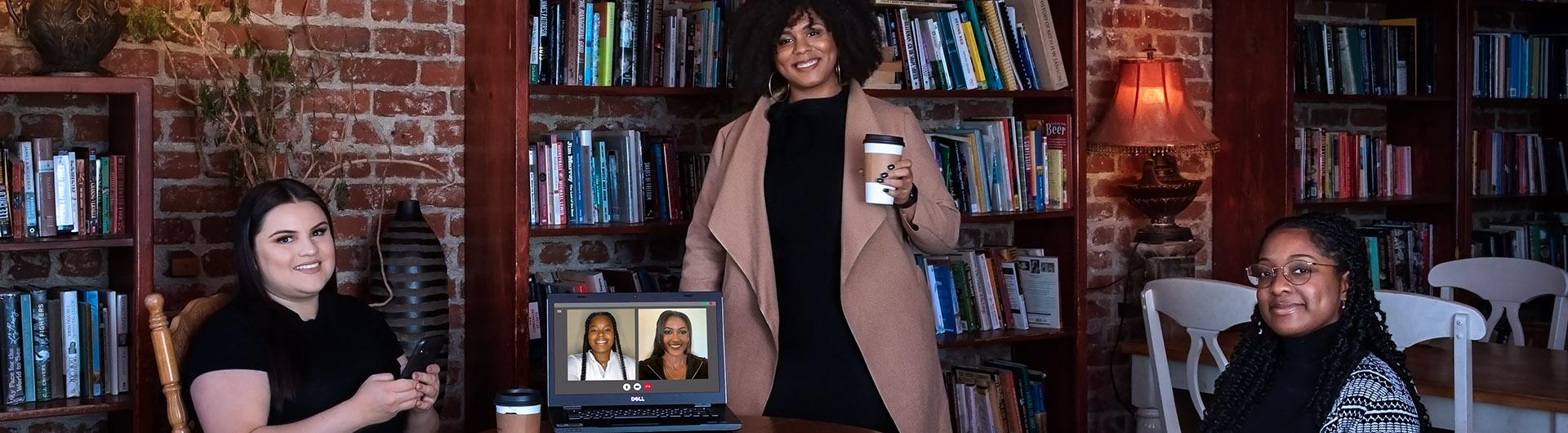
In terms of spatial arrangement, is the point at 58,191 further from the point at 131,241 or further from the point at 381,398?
the point at 381,398

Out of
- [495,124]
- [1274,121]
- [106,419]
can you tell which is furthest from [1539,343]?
[106,419]

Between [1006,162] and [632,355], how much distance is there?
1715 millimetres

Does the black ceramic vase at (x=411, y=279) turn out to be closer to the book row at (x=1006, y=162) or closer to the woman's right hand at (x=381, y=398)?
the woman's right hand at (x=381, y=398)

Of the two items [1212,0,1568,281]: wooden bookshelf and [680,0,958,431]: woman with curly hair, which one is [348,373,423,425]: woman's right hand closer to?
[680,0,958,431]: woman with curly hair

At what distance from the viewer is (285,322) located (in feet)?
7.50

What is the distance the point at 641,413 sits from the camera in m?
2.27

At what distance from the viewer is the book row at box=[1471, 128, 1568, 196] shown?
198 inches

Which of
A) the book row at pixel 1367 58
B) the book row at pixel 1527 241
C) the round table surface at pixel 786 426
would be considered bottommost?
the round table surface at pixel 786 426

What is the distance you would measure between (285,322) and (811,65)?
1.09 meters

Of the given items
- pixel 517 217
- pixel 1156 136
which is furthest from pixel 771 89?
pixel 1156 136

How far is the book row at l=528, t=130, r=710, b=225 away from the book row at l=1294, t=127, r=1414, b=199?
2.18 m

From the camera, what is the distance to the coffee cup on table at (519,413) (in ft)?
6.27

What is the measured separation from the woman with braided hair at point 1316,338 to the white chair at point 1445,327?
15.7 inches

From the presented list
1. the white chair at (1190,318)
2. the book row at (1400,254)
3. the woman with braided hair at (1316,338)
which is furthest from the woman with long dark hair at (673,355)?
the book row at (1400,254)
